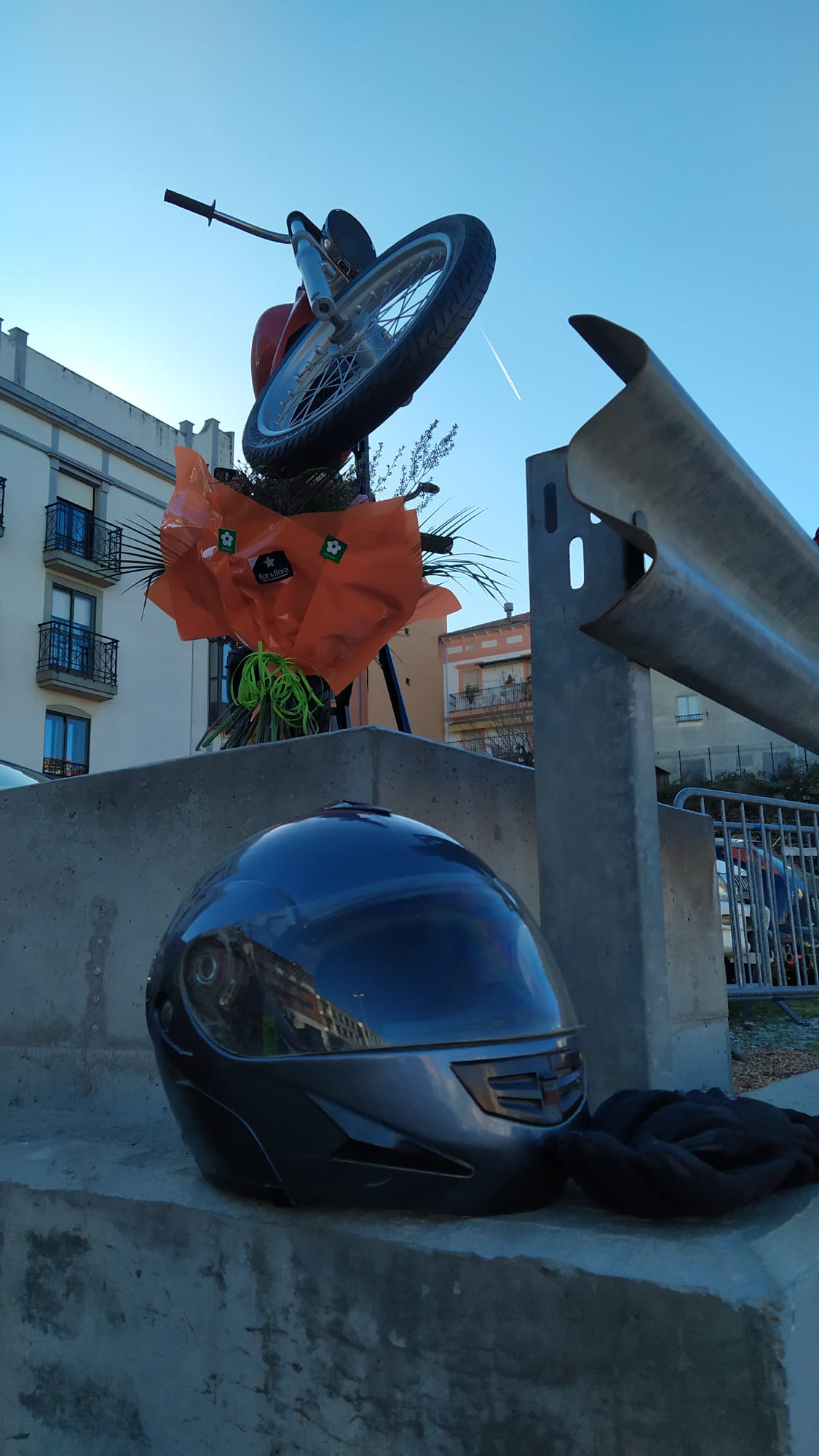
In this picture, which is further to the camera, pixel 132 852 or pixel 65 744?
pixel 65 744

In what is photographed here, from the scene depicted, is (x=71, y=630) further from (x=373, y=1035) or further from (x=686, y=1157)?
(x=686, y=1157)

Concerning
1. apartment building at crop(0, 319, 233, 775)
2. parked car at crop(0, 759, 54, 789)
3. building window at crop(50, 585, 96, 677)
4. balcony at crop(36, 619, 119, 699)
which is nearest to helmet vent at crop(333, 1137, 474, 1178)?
parked car at crop(0, 759, 54, 789)

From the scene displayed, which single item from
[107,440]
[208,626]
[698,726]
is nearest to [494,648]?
[698,726]

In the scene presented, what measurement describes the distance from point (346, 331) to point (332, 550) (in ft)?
3.53

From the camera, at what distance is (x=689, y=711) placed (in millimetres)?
45688

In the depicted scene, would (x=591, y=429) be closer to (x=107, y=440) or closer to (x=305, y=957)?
(x=305, y=957)

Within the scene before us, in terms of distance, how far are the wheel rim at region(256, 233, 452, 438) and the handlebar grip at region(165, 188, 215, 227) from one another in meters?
0.71

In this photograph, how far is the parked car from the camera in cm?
402

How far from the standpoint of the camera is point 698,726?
147 feet

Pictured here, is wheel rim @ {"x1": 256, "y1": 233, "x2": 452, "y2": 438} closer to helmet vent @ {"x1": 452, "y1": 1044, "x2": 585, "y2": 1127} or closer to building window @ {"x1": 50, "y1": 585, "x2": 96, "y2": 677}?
helmet vent @ {"x1": 452, "y1": 1044, "x2": 585, "y2": 1127}

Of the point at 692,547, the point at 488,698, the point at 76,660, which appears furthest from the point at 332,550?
the point at 488,698

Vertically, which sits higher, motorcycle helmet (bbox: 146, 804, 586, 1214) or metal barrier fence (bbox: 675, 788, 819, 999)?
metal barrier fence (bbox: 675, 788, 819, 999)

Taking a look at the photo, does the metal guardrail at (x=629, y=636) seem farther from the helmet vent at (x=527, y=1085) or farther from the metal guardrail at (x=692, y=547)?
the helmet vent at (x=527, y=1085)

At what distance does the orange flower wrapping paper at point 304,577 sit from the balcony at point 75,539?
70.5 ft
